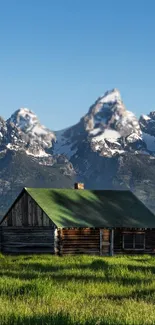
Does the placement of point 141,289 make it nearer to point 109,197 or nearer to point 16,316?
point 16,316

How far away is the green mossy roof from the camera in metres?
46.9

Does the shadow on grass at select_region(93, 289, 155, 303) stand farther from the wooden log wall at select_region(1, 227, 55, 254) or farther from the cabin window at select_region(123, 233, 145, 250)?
the cabin window at select_region(123, 233, 145, 250)

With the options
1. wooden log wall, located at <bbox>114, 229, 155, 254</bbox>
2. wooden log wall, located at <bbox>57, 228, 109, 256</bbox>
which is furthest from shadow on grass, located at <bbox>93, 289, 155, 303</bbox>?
wooden log wall, located at <bbox>114, 229, 155, 254</bbox>

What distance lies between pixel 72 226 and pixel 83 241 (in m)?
2.22

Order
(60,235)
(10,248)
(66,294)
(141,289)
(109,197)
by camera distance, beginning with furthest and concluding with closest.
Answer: (109,197), (10,248), (60,235), (141,289), (66,294)

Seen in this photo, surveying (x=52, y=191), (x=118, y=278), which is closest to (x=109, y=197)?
(x=52, y=191)

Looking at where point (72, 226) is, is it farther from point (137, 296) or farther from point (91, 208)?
point (137, 296)

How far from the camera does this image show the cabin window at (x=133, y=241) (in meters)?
49.2

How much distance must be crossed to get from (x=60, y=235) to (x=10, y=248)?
566cm

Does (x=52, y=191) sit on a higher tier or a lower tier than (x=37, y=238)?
higher

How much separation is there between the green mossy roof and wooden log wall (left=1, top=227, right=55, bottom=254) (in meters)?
1.75

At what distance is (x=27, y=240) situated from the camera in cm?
4791

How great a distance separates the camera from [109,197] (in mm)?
53844

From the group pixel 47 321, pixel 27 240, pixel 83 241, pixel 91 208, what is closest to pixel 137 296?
pixel 47 321
